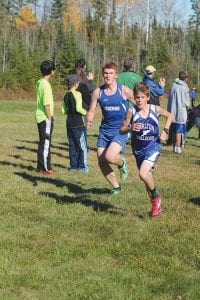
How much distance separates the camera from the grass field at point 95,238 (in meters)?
5.02

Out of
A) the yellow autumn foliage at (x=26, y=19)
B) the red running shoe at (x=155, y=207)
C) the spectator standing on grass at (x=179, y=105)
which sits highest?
the yellow autumn foliage at (x=26, y=19)

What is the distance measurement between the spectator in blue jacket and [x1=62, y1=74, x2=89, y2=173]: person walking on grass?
9.28ft

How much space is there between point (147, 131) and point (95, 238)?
1.60 metres

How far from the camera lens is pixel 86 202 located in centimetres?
824

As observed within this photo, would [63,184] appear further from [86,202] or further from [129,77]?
[129,77]

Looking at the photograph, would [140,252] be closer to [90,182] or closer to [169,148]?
[90,182]

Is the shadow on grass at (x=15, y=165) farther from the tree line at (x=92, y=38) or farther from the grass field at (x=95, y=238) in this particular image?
the tree line at (x=92, y=38)

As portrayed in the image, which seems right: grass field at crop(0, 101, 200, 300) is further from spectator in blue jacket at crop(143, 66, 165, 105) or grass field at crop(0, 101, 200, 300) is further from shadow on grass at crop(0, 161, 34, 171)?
spectator in blue jacket at crop(143, 66, 165, 105)

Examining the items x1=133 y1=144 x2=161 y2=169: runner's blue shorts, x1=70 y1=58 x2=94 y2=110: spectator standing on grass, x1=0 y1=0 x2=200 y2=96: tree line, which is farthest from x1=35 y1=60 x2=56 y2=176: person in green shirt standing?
x1=0 y1=0 x2=200 y2=96: tree line

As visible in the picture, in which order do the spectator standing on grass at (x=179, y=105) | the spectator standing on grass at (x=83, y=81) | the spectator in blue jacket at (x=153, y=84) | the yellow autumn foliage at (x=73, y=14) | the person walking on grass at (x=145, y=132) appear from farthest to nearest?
the yellow autumn foliage at (x=73, y=14), the spectator standing on grass at (x=179, y=105), the spectator in blue jacket at (x=153, y=84), the spectator standing on grass at (x=83, y=81), the person walking on grass at (x=145, y=132)

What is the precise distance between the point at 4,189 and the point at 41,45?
2147 inches

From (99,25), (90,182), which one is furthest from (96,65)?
(90,182)

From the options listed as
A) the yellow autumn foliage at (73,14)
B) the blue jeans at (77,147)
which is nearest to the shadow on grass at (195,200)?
the blue jeans at (77,147)

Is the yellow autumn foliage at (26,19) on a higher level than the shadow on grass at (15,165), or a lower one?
higher
